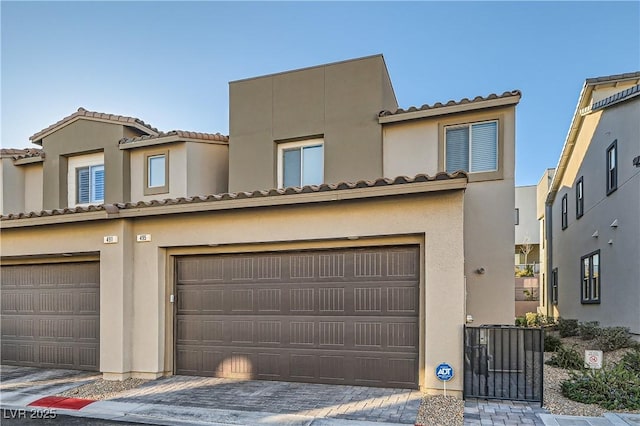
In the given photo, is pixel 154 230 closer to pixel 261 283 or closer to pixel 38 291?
pixel 261 283

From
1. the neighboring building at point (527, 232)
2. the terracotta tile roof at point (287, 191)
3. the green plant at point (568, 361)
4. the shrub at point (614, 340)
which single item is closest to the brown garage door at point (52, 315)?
the terracotta tile roof at point (287, 191)

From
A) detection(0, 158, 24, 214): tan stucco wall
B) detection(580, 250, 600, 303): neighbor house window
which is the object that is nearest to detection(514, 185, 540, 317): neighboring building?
detection(580, 250, 600, 303): neighbor house window

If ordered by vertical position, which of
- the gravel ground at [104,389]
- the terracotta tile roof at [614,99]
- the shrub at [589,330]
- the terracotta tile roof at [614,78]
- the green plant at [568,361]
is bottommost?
the shrub at [589,330]

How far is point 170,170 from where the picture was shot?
39.7ft

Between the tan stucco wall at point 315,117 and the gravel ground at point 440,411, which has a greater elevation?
the tan stucco wall at point 315,117

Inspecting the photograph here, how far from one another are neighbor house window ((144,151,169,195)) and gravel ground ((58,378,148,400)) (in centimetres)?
547

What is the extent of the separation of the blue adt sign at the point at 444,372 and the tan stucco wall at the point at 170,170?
26.2 ft

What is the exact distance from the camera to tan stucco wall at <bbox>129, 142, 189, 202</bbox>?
11.9 m

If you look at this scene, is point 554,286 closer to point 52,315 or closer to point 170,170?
point 170,170

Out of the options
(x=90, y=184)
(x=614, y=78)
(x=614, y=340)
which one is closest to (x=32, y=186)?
(x=90, y=184)

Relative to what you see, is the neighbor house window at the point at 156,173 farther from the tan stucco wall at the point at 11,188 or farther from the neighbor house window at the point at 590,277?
the neighbor house window at the point at 590,277

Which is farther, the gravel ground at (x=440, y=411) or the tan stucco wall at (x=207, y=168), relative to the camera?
the tan stucco wall at (x=207, y=168)

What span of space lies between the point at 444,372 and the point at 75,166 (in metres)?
11.9

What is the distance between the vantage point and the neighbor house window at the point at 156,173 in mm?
12148
